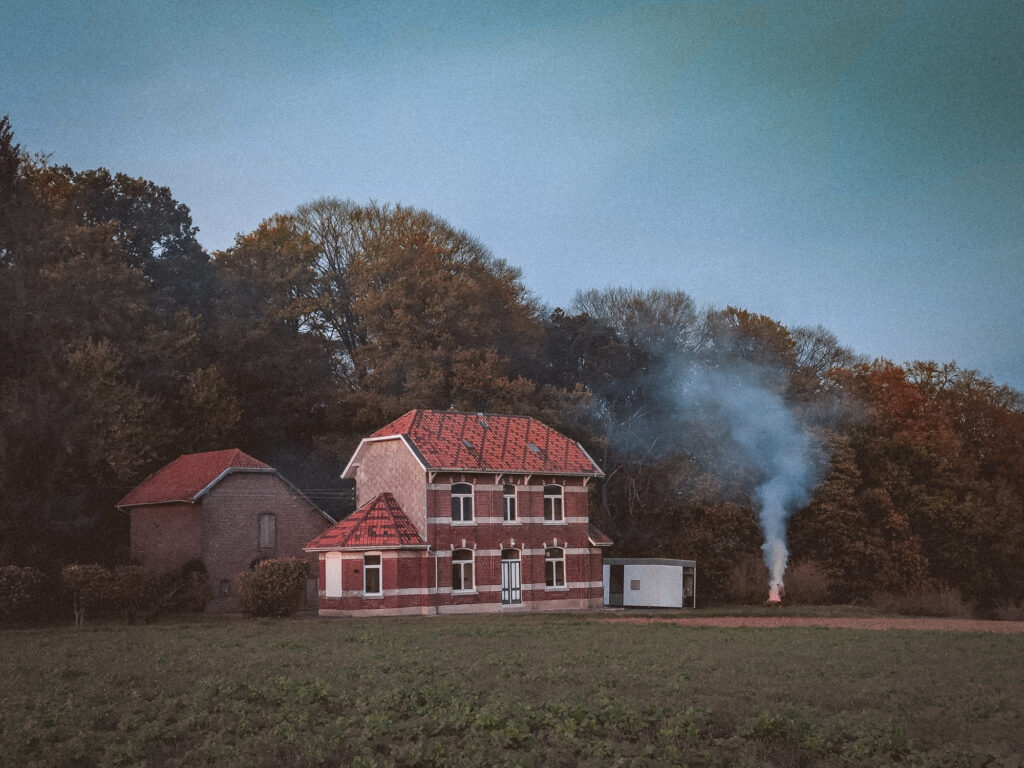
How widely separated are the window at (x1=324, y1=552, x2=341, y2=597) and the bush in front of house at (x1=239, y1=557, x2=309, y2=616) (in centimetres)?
288

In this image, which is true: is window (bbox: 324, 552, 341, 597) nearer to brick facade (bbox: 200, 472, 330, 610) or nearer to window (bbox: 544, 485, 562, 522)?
brick facade (bbox: 200, 472, 330, 610)

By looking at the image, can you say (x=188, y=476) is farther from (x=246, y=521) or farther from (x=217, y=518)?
(x=246, y=521)

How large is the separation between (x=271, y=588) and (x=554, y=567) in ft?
43.4

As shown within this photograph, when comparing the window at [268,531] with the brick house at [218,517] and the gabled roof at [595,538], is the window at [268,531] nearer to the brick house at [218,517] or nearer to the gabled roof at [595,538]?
the brick house at [218,517]

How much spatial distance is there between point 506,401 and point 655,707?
39345mm

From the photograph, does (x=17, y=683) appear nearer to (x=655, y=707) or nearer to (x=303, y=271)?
A: (x=655, y=707)

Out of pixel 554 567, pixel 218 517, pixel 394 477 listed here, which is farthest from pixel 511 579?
pixel 218 517

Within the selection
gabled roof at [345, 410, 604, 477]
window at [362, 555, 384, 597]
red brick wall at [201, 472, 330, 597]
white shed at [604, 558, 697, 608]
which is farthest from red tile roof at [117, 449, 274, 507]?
white shed at [604, 558, 697, 608]

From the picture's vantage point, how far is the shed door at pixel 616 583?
51.8 meters

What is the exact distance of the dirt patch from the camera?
111 ft

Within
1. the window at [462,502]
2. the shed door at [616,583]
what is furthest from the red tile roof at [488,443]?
the shed door at [616,583]

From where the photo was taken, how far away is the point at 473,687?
18484 mm

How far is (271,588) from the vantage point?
40031 millimetres

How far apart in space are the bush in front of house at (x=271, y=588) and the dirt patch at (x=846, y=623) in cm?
1121
